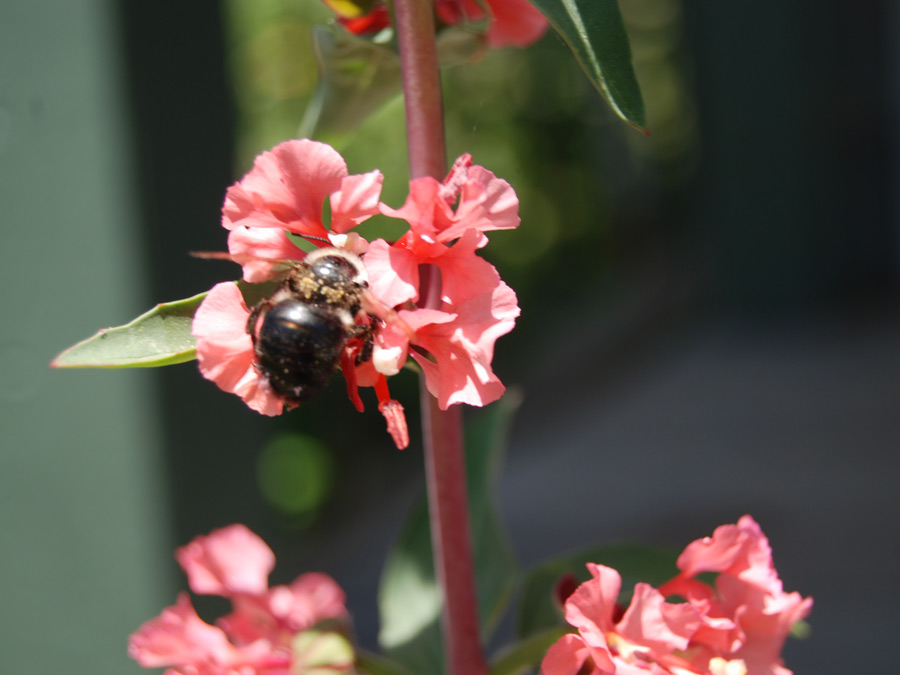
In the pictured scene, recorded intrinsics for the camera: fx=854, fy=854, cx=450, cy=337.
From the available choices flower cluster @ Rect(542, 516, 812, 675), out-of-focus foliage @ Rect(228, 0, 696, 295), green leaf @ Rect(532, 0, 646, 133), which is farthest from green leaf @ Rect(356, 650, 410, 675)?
out-of-focus foliage @ Rect(228, 0, 696, 295)

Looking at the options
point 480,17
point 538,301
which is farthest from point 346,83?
point 538,301

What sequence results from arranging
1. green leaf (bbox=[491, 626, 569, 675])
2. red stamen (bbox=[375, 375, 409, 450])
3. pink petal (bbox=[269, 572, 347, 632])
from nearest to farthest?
1. red stamen (bbox=[375, 375, 409, 450])
2. green leaf (bbox=[491, 626, 569, 675])
3. pink petal (bbox=[269, 572, 347, 632])

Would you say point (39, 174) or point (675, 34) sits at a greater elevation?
point (675, 34)

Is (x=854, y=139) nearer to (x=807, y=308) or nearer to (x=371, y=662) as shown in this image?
(x=807, y=308)

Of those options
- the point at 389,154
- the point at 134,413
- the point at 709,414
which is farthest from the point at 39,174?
the point at 709,414

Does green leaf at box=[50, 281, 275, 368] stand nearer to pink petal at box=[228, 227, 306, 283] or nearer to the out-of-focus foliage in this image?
pink petal at box=[228, 227, 306, 283]

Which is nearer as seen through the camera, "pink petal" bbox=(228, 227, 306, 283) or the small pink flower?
"pink petal" bbox=(228, 227, 306, 283)

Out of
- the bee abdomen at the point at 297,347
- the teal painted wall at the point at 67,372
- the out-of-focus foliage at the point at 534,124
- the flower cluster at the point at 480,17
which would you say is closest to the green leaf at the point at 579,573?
the bee abdomen at the point at 297,347
